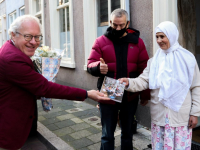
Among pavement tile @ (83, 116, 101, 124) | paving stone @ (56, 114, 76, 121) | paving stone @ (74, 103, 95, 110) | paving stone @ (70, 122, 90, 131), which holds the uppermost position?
paving stone @ (74, 103, 95, 110)

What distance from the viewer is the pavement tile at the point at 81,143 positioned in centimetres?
373

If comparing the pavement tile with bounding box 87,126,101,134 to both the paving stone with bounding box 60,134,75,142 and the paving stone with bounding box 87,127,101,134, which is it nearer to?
the paving stone with bounding box 87,127,101,134

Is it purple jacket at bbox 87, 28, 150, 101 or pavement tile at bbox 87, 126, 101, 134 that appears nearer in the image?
purple jacket at bbox 87, 28, 150, 101

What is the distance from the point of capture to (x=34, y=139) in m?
4.30

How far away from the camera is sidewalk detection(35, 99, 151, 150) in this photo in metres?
3.77

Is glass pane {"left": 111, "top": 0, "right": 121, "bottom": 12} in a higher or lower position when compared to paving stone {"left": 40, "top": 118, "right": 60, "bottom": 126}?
higher

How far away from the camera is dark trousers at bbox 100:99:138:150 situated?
2750mm

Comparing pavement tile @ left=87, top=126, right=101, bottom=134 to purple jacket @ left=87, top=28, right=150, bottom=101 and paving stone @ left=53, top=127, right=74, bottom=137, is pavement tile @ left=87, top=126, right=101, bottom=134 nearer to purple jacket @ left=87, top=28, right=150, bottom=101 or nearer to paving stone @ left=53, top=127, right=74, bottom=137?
paving stone @ left=53, top=127, right=74, bottom=137

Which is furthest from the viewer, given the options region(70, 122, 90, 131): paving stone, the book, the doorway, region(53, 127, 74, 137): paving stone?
region(70, 122, 90, 131): paving stone

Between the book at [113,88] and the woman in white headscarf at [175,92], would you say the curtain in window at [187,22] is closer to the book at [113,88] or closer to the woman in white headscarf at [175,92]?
the woman in white headscarf at [175,92]

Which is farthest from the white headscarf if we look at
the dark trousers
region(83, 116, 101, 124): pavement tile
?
region(83, 116, 101, 124): pavement tile

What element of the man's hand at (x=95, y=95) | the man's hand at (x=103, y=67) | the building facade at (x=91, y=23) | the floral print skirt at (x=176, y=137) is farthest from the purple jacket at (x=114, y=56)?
the building facade at (x=91, y=23)

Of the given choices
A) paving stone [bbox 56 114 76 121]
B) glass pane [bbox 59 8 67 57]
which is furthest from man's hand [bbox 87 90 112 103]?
glass pane [bbox 59 8 67 57]

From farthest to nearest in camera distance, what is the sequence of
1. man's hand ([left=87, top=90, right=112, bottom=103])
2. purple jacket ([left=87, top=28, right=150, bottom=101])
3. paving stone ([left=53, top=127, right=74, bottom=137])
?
paving stone ([left=53, top=127, right=74, bottom=137]) → purple jacket ([left=87, top=28, right=150, bottom=101]) → man's hand ([left=87, top=90, right=112, bottom=103])
